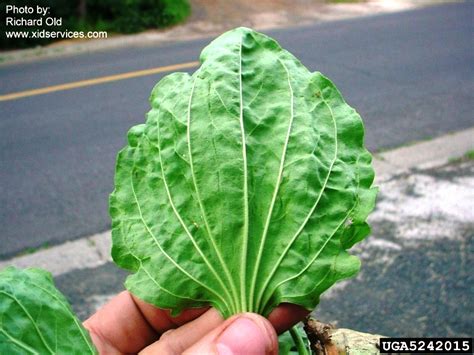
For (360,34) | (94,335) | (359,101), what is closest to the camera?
(94,335)

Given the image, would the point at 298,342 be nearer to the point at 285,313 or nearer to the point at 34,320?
the point at 285,313

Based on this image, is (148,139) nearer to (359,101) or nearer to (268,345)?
(268,345)

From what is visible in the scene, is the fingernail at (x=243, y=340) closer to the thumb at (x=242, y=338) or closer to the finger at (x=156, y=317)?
the thumb at (x=242, y=338)

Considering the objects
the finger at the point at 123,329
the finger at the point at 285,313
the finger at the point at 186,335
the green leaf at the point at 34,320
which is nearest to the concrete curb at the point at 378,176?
the finger at the point at 123,329

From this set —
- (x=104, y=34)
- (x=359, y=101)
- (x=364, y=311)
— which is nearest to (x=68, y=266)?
(x=364, y=311)

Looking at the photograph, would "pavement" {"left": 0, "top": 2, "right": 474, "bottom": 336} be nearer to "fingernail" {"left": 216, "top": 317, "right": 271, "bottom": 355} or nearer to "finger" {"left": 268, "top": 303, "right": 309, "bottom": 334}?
"finger" {"left": 268, "top": 303, "right": 309, "bottom": 334}

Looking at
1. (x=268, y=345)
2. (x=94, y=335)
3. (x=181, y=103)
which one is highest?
(x=181, y=103)

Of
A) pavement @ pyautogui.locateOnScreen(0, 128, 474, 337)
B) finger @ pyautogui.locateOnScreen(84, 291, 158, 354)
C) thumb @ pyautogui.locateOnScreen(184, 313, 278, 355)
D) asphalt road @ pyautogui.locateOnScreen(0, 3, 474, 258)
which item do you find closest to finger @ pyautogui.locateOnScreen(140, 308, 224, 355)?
thumb @ pyautogui.locateOnScreen(184, 313, 278, 355)
